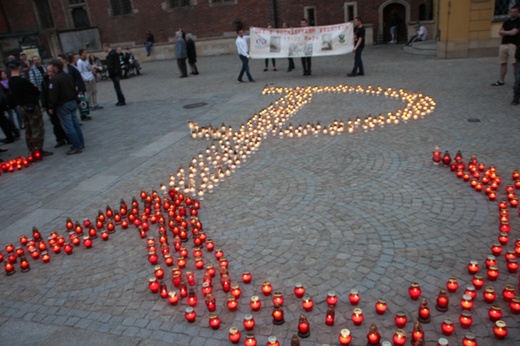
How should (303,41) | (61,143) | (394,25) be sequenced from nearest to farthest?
1. (61,143)
2. (303,41)
3. (394,25)

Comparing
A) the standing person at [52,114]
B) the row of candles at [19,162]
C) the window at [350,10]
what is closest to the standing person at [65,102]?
the standing person at [52,114]

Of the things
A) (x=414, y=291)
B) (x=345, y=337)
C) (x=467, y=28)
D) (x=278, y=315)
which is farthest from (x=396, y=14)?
(x=345, y=337)

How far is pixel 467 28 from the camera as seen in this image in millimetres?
18141

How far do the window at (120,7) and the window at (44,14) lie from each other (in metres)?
8.24

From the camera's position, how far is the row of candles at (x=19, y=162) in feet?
32.3

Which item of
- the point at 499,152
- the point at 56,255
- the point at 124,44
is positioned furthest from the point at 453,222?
the point at 124,44

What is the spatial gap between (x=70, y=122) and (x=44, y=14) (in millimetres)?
37073

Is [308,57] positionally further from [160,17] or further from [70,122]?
[160,17]

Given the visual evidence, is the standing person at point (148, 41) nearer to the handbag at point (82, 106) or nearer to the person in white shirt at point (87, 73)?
the person in white shirt at point (87, 73)

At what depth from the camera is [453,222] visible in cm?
575

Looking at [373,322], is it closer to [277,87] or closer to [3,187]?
[3,187]

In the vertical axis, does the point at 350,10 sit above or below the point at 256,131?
above

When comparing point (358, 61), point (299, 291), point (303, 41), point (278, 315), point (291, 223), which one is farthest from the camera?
point (303, 41)

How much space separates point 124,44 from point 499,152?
1375 inches
